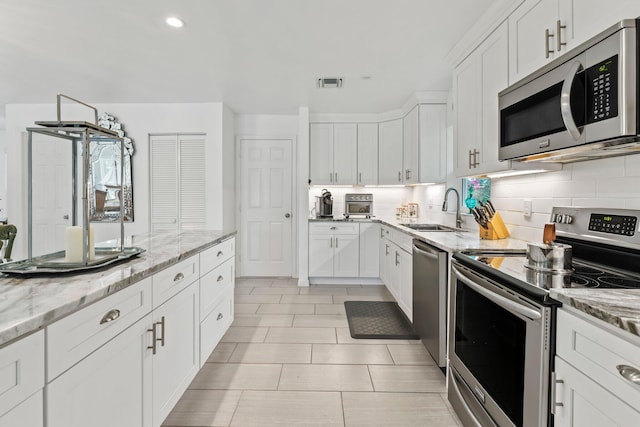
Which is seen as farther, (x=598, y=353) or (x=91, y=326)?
(x=91, y=326)

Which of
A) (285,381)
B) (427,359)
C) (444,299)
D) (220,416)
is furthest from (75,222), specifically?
(427,359)

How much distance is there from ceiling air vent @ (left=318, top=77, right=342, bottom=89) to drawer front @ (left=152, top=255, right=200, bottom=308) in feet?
7.81

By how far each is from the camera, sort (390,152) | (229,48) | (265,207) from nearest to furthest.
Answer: (229,48) < (390,152) < (265,207)

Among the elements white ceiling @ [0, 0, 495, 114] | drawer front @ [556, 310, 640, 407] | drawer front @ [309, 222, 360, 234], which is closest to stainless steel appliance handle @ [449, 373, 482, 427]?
drawer front @ [556, 310, 640, 407]

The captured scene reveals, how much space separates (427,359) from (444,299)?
0.66 metres

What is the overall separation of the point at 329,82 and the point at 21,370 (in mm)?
3418

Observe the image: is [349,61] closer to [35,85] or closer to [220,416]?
[220,416]

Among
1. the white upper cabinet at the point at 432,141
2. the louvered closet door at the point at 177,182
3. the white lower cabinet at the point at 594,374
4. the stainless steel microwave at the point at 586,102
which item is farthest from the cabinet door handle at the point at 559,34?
the louvered closet door at the point at 177,182

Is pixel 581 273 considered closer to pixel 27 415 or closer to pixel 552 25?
pixel 552 25

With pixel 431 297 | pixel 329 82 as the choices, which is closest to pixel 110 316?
pixel 431 297

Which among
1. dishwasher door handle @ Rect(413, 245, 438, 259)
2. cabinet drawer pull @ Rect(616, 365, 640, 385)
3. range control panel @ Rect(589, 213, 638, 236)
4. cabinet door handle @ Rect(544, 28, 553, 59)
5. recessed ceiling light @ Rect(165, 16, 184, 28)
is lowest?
cabinet drawer pull @ Rect(616, 365, 640, 385)

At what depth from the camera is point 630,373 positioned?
800 millimetres

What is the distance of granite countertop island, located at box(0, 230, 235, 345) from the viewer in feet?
2.54

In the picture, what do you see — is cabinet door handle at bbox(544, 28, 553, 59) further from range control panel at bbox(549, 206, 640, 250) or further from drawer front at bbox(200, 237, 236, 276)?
drawer front at bbox(200, 237, 236, 276)
